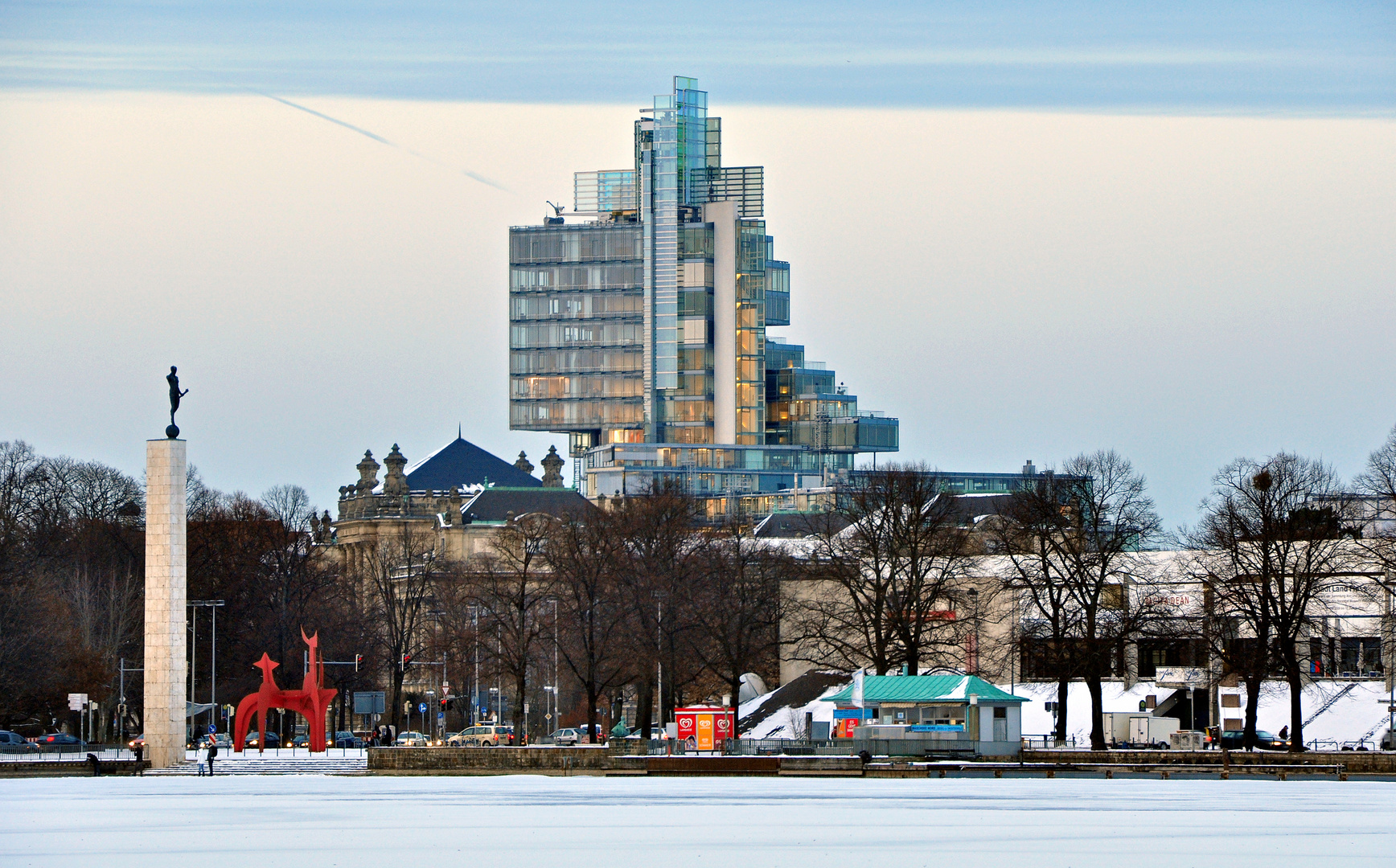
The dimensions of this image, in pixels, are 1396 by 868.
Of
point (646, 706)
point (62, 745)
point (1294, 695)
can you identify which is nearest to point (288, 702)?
point (62, 745)

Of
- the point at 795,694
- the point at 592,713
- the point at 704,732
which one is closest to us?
the point at 704,732

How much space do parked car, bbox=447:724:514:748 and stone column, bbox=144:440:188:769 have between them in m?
25.5

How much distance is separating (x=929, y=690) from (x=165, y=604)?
2729 centimetres

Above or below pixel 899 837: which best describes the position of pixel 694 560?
above

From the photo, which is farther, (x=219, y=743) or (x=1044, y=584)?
(x=219, y=743)

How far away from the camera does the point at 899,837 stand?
4406 cm

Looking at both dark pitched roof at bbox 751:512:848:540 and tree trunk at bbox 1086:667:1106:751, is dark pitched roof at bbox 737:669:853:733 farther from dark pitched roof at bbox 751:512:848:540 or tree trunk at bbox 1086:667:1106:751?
tree trunk at bbox 1086:667:1106:751

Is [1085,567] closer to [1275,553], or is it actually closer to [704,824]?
[1275,553]

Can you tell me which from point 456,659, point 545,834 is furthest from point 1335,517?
point 545,834

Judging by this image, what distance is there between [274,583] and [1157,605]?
62.4 m

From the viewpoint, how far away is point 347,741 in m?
114

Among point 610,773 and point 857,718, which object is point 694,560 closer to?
point 857,718

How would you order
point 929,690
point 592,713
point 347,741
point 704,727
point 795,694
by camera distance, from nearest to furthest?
point 704,727 → point 929,690 → point 592,713 → point 795,694 → point 347,741

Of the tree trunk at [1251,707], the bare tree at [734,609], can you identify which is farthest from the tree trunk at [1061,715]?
the bare tree at [734,609]
